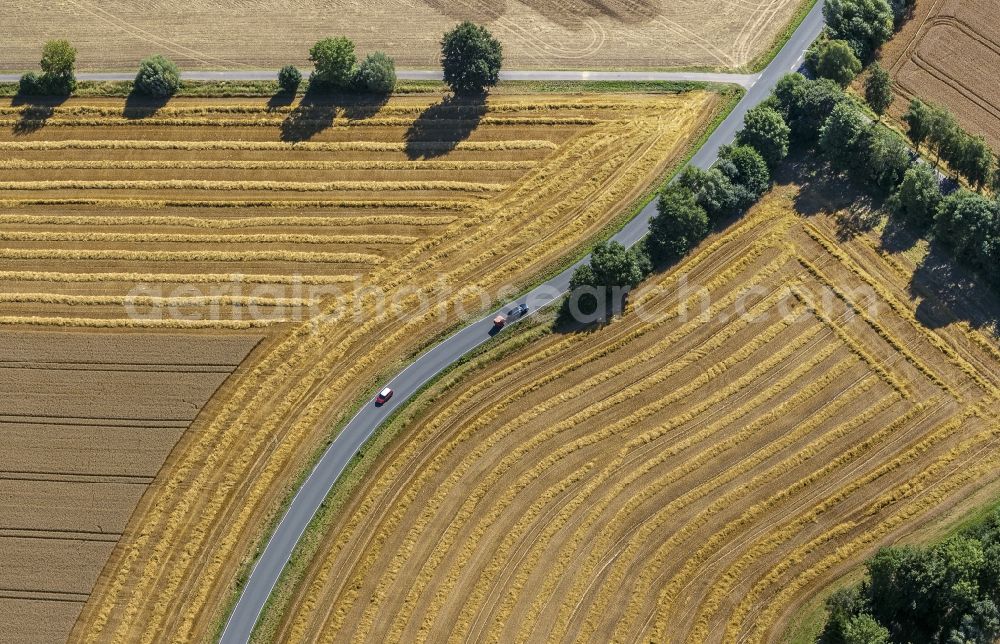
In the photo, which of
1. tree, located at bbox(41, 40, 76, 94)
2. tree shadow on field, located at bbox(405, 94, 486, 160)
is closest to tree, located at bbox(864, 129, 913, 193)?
tree shadow on field, located at bbox(405, 94, 486, 160)

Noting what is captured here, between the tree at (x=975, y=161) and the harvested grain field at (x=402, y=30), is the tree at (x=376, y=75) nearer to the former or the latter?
the harvested grain field at (x=402, y=30)

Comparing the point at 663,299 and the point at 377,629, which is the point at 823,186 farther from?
the point at 377,629

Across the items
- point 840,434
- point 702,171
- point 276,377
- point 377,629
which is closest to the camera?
point 377,629

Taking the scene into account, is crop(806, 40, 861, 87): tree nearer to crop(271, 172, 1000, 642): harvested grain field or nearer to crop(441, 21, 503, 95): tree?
crop(271, 172, 1000, 642): harvested grain field


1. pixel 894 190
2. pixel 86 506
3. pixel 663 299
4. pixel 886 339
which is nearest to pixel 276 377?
pixel 86 506

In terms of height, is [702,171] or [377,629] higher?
[702,171]

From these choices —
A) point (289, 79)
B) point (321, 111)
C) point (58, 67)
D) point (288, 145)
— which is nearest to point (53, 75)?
point (58, 67)

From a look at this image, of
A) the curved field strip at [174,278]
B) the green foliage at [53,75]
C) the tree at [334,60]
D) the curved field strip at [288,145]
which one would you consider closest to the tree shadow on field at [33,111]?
the green foliage at [53,75]
